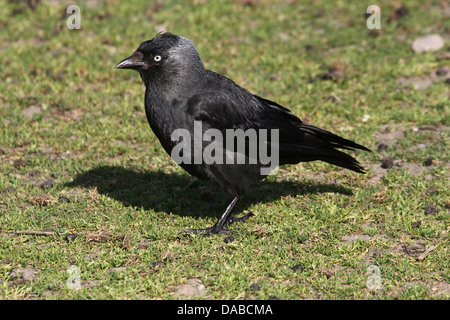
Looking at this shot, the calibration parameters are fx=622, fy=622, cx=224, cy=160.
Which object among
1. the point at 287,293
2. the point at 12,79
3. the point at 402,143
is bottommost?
the point at 287,293

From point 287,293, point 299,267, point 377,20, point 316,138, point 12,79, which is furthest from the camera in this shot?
point 377,20

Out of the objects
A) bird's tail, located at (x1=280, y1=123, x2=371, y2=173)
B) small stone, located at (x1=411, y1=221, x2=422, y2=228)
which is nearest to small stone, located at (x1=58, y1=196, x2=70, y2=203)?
bird's tail, located at (x1=280, y1=123, x2=371, y2=173)

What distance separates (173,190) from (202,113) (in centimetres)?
139

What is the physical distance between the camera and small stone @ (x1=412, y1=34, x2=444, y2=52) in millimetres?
9719

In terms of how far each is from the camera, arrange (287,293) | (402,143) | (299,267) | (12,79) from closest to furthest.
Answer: (287,293) < (299,267) < (402,143) < (12,79)

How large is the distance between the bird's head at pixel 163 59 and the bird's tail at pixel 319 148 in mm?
1261

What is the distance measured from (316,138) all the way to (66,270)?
2.75 meters

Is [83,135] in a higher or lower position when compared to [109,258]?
higher

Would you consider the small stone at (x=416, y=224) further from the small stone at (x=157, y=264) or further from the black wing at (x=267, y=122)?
the small stone at (x=157, y=264)

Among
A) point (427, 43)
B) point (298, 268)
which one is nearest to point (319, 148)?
point (298, 268)

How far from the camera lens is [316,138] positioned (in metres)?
6.26

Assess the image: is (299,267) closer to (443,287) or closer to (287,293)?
(287,293)

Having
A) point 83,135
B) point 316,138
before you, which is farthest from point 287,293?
point 83,135

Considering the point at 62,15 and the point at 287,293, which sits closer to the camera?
the point at 287,293
